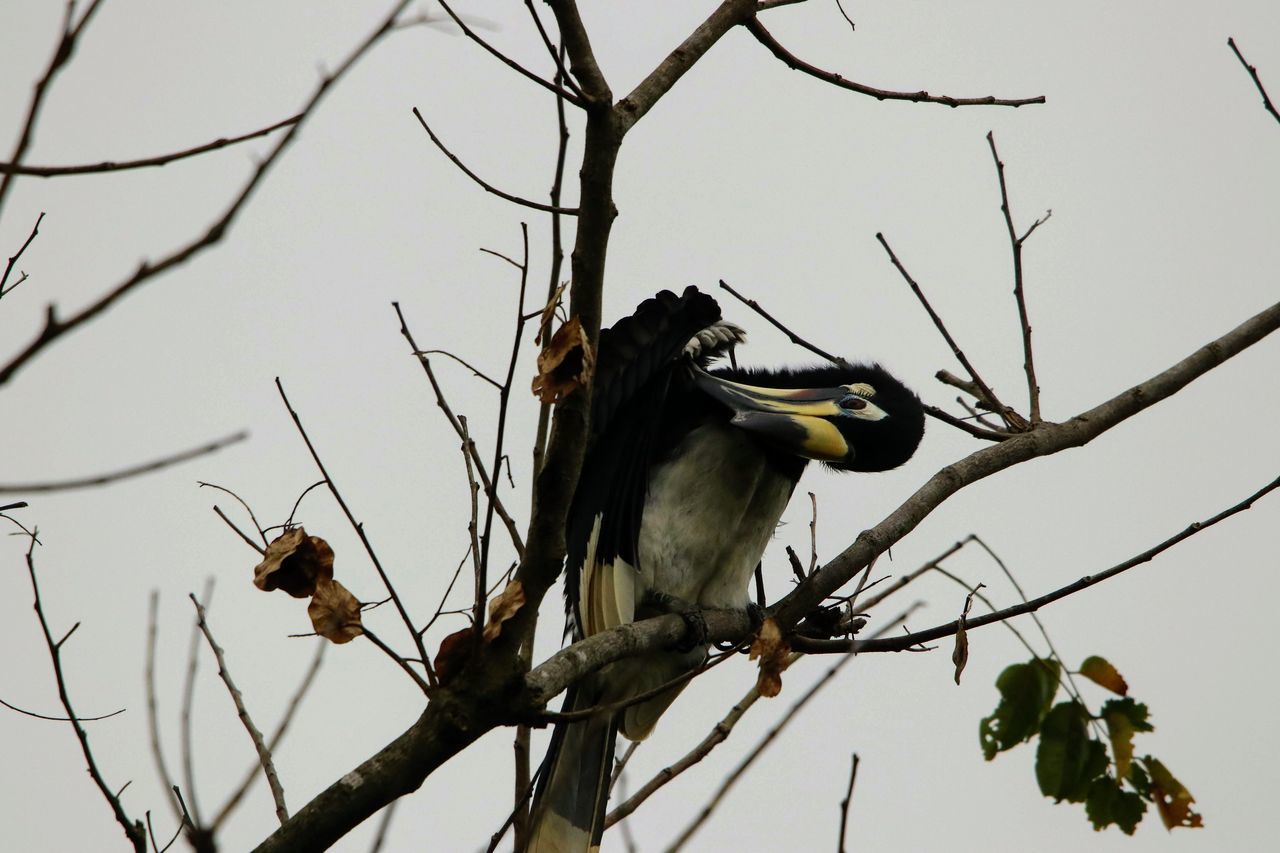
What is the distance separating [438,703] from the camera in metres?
2.38

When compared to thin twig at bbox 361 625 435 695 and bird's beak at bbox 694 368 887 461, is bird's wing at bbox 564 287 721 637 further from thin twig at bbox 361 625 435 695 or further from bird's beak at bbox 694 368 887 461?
thin twig at bbox 361 625 435 695

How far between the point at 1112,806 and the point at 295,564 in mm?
1863

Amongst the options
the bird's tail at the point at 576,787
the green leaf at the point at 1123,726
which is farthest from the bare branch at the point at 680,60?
the bird's tail at the point at 576,787

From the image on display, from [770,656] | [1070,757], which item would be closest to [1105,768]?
[1070,757]

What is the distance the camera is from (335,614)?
2.54 metres

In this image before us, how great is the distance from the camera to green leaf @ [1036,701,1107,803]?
9.46ft

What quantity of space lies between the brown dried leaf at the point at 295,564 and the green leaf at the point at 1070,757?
1634 mm

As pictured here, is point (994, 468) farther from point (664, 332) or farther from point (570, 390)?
point (570, 390)

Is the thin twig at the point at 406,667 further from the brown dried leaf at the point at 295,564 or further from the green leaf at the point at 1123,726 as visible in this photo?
the green leaf at the point at 1123,726

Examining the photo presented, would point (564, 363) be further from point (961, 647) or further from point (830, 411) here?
point (830, 411)

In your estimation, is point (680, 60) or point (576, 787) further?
point (576, 787)

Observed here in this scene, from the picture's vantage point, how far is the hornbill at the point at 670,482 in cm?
391

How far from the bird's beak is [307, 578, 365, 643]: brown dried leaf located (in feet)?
5.77

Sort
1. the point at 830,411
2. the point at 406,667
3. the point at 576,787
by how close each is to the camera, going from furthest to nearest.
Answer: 1. the point at 830,411
2. the point at 576,787
3. the point at 406,667
